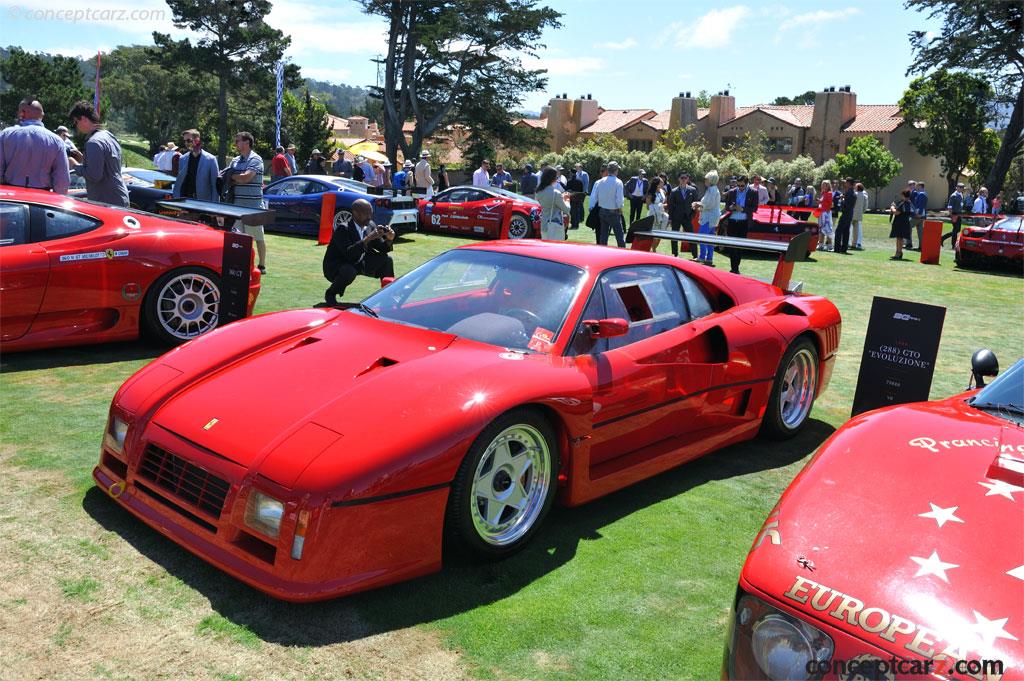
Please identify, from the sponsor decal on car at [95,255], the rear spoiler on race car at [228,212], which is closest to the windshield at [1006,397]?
the rear spoiler on race car at [228,212]

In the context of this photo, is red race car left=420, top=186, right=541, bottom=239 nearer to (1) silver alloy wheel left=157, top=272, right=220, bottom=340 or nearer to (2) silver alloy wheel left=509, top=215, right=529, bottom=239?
(2) silver alloy wheel left=509, top=215, right=529, bottom=239

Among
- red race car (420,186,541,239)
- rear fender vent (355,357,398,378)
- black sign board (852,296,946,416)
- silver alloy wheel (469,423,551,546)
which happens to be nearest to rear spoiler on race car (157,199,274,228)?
rear fender vent (355,357,398,378)

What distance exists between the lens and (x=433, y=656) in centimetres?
289

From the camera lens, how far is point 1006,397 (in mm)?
3217

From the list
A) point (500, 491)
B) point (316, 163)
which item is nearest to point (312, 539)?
point (500, 491)

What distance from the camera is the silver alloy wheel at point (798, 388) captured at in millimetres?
5539

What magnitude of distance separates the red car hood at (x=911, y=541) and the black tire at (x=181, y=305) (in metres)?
5.32

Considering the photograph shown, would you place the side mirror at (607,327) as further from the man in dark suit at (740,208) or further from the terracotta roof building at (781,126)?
the terracotta roof building at (781,126)

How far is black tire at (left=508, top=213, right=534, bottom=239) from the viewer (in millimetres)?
17547

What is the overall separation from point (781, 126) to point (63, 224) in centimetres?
7177

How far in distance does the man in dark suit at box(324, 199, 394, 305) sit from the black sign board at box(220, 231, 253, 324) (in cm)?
106

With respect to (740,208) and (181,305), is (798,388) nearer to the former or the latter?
(181,305)

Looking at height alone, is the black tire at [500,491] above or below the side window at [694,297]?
below

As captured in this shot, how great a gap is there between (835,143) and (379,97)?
130 ft
